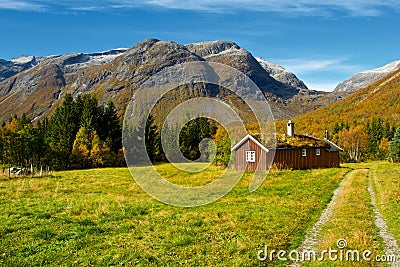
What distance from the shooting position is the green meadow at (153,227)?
36.7 ft

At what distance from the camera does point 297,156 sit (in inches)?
1841

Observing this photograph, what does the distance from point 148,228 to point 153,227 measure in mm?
269

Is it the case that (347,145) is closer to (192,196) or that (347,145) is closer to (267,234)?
(192,196)

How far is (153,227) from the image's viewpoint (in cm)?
1508

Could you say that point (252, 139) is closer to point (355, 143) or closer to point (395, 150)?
point (395, 150)

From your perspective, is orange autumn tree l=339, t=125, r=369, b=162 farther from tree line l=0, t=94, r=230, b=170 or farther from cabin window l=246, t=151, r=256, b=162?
cabin window l=246, t=151, r=256, b=162

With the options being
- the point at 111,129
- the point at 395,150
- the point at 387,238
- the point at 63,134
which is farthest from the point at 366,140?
the point at 387,238

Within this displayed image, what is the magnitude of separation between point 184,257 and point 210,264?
1113 millimetres

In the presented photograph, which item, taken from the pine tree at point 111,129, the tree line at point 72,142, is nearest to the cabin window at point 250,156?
the tree line at point 72,142

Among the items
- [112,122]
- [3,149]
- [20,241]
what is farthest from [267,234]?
[3,149]

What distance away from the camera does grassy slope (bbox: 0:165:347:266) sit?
36.8 feet

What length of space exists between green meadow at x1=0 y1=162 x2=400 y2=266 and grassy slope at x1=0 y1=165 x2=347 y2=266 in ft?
0.11

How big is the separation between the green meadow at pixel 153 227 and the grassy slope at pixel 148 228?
33mm

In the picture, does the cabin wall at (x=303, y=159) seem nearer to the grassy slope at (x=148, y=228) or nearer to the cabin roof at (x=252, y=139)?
the cabin roof at (x=252, y=139)
